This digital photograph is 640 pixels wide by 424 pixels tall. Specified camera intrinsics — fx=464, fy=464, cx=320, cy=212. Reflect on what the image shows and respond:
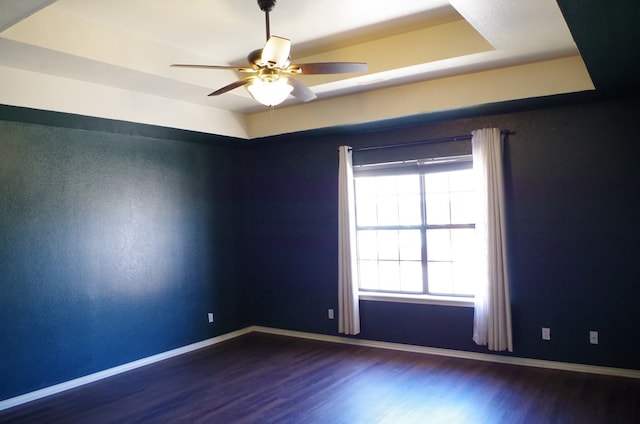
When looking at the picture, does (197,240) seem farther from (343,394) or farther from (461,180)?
(461,180)

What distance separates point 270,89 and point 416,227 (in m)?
2.74

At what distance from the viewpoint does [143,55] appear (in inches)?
150

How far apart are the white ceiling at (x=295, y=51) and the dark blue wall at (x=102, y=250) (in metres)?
0.64

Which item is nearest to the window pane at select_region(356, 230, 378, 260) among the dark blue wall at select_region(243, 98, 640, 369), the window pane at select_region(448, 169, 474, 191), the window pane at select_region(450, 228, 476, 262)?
the dark blue wall at select_region(243, 98, 640, 369)

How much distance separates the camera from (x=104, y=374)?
4.63 meters

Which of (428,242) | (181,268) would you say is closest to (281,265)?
(181,268)

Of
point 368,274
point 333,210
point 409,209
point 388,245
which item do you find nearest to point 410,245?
point 388,245

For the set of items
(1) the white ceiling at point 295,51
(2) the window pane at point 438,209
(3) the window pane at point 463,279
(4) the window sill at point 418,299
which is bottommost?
(4) the window sill at point 418,299

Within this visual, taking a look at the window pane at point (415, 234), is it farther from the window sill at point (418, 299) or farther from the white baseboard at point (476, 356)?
the white baseboard at point (476, 356)

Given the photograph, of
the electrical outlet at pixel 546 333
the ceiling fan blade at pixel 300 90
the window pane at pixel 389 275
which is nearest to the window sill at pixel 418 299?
the window pane at pixel 389 275

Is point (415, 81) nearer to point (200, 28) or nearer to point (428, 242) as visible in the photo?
point (428, 242)

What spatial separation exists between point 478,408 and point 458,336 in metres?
1.32

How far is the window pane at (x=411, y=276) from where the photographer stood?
524 centimetres

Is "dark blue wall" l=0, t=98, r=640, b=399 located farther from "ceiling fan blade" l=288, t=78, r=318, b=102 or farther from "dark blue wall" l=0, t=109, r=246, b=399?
"ceiling fan blade" l=288, t=78, r=318, b=102
